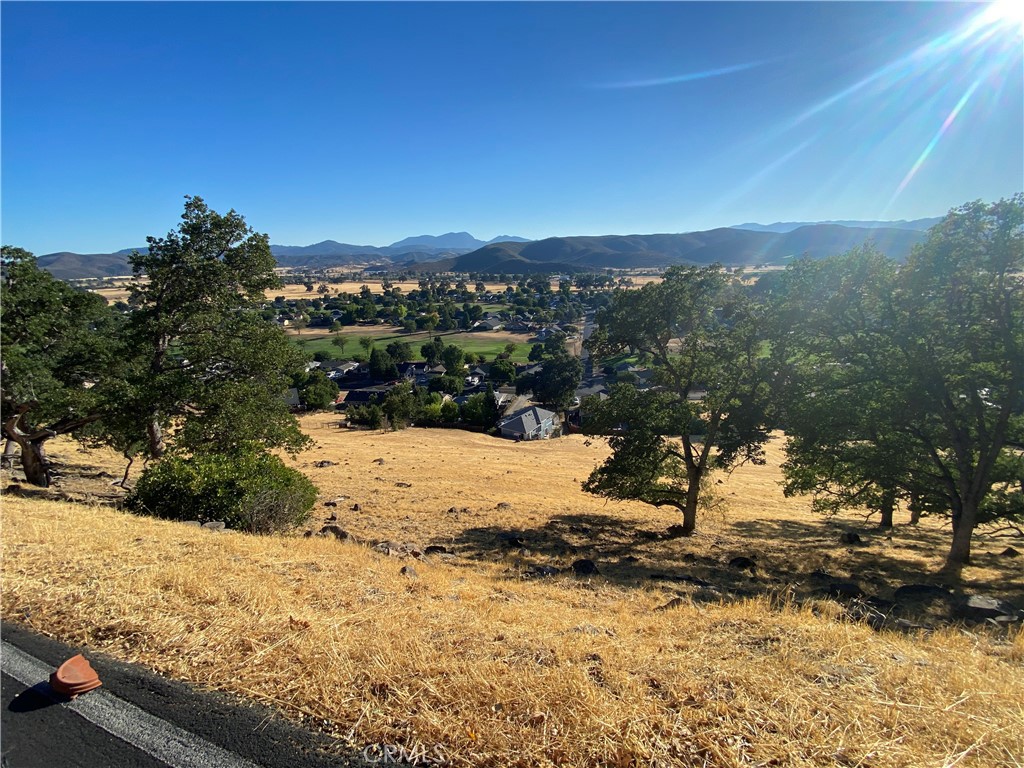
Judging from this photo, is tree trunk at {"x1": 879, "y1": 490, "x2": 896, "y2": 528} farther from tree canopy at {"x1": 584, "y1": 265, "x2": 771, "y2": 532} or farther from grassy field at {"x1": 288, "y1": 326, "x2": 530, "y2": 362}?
grassy field at {"x1": 288, "y1": 326, "x2": 530, "y2": 362}

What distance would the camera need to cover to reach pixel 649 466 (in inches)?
625

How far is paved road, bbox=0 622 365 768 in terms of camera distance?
3117 millimetres

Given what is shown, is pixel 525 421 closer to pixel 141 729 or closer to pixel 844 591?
pixel 844 591

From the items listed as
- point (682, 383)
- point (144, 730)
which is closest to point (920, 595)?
point (682, 383)

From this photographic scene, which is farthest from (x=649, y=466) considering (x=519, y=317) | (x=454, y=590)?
(x=519, y=317)

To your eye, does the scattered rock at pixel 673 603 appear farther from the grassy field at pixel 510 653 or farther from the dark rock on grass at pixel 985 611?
the dark rock on grass at pixel 985 611

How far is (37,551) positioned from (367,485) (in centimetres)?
1604

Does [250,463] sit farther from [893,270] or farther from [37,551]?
[893,270]

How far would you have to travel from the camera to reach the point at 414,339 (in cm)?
12912

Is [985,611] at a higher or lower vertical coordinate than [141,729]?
lower

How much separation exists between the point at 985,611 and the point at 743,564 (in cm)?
487

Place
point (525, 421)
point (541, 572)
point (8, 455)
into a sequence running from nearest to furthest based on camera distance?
point (541, 572)
point (8, 455)
point (525, 421)

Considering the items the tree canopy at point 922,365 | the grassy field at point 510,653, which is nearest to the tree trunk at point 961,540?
the tree canopy at point 922,365

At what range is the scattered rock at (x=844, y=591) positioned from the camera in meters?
9.71
